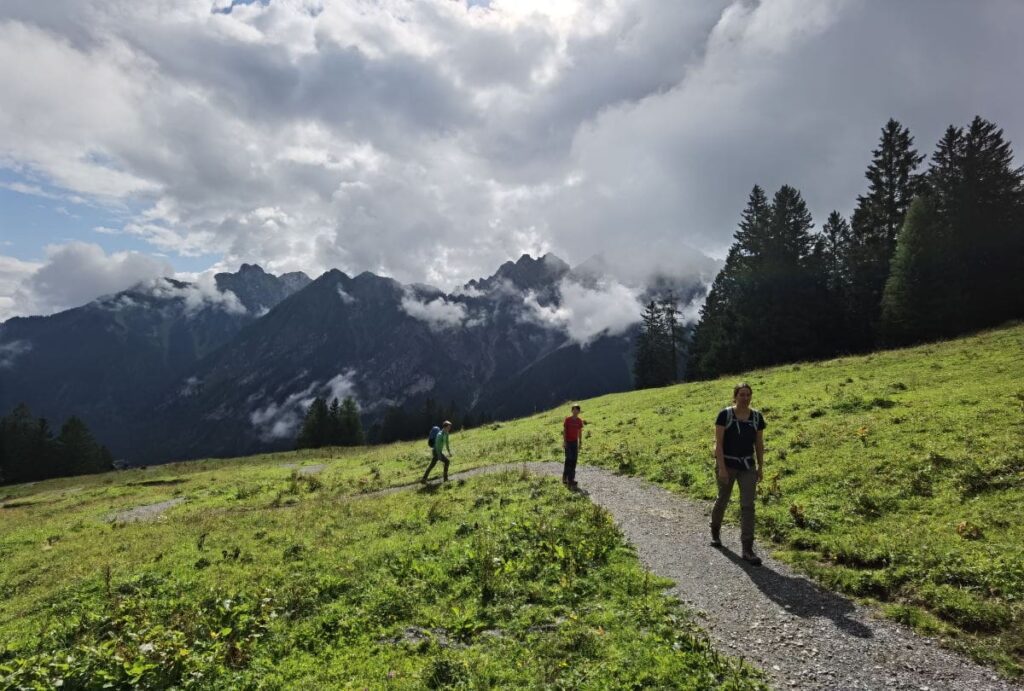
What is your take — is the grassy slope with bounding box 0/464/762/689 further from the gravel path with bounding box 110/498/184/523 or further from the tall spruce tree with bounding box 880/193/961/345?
the tall spruce tree with bounding box 880/193/961/345

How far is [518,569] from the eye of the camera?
472 inches

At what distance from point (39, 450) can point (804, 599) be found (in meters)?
115

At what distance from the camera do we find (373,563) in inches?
543

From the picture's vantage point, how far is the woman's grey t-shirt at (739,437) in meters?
11.6

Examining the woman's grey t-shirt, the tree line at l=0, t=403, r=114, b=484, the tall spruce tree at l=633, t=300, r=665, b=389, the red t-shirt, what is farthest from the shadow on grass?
the tree line at l=0, t=403, r=114, b=484

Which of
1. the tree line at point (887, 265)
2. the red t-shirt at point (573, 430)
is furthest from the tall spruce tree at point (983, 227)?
the red t-shirt at point (573, 430)

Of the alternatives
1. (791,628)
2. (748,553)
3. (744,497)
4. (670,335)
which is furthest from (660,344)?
(791,628)

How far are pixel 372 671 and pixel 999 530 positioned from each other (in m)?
12.7

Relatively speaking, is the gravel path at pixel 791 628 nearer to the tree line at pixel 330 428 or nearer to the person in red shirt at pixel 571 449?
the person in red shirt at pixel 571 449

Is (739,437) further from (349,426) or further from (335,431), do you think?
(335,431)

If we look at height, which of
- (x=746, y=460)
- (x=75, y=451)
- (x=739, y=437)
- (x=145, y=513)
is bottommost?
(x=75, y=451)

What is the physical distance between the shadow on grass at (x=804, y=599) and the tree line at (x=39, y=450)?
10975 centimetres

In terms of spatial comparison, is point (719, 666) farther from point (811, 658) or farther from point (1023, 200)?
point (1023, 200)

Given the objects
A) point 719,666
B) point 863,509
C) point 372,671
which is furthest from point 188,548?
point 863,509
